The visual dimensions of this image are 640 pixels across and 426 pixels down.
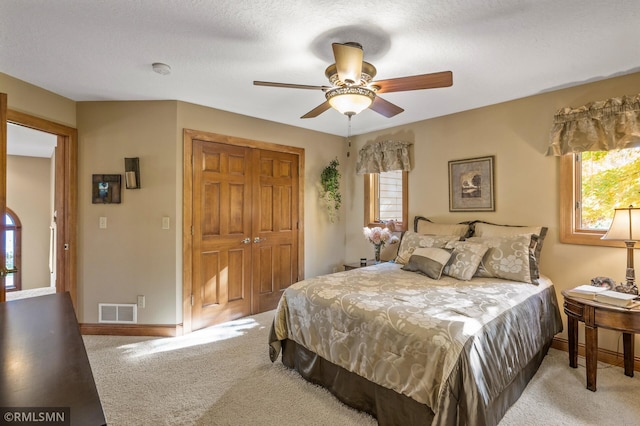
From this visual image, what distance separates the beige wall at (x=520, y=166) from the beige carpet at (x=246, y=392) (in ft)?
2.38

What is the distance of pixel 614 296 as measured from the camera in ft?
7.19

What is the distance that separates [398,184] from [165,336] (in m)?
3.37

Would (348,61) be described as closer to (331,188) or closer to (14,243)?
(331,188)

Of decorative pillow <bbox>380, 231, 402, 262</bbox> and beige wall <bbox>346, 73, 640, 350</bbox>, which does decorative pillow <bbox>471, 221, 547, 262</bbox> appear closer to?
beige wall <bbox>346, 73, 640, 350</bbox>

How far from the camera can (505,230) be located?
311 cm

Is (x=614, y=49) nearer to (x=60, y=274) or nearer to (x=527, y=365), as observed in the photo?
(x=527, y=365)

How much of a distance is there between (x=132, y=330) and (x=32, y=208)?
4.72 metres

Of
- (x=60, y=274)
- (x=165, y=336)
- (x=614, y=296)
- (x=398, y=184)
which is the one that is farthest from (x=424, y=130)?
(x=60, y=274)

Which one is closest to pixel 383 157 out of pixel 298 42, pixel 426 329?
pixel 298 42

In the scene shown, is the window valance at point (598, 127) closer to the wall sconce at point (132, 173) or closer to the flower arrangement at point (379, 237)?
the flower arrangement at point (379, 237)

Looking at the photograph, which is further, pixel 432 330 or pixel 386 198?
pixel 386 198

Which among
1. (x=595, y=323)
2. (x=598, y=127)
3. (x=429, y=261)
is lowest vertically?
(x=595, y=323)

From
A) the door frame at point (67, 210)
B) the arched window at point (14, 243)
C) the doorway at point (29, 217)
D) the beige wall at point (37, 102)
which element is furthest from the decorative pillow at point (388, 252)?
the arched window at point (14, 243)

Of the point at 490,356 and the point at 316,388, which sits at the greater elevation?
the point at 490,356
